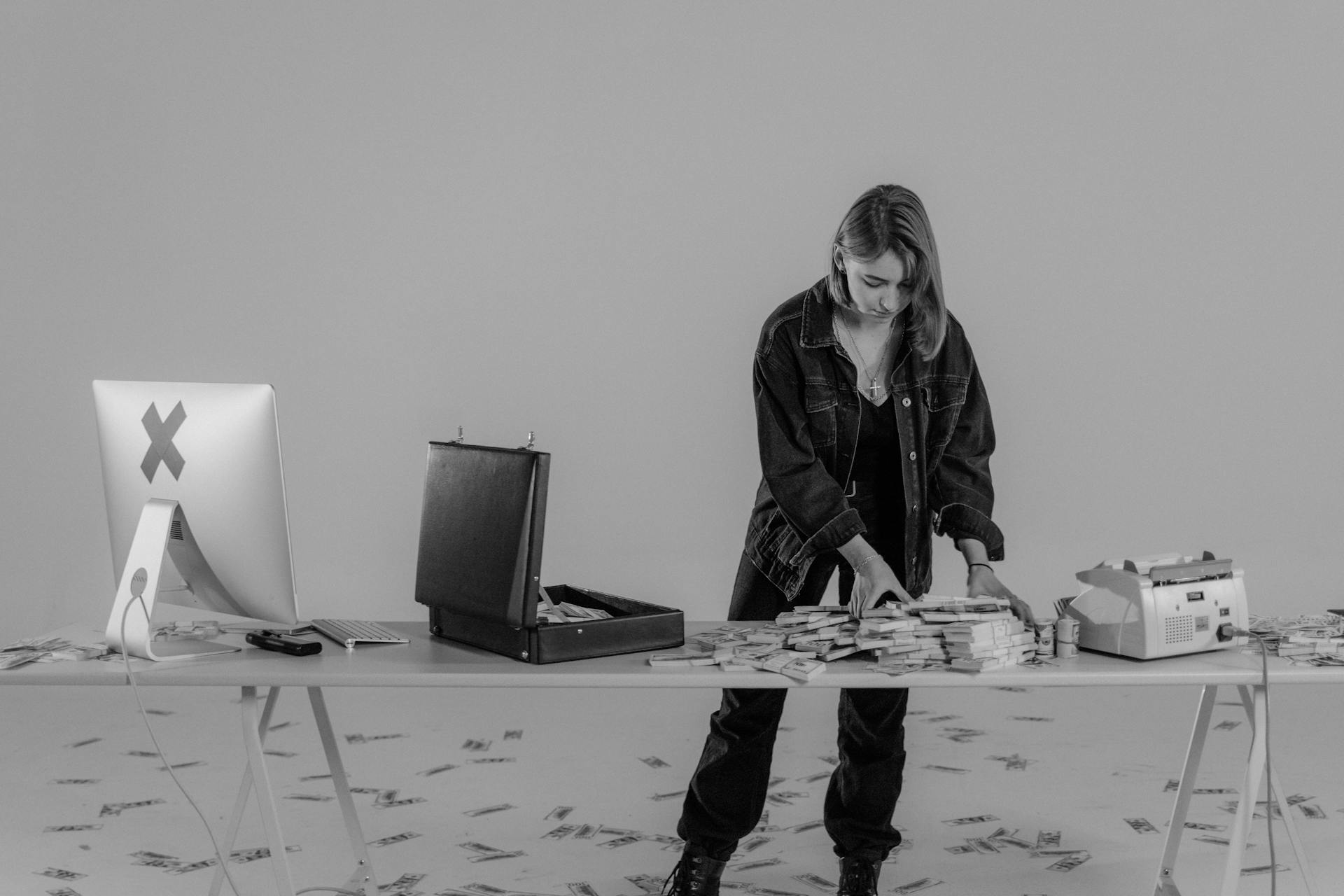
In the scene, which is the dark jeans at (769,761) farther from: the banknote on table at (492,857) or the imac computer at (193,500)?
the imac computer at (193,500)

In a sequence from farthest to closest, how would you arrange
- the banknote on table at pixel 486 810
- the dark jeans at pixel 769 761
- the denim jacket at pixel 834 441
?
1. the banknote on table at pixel 486 810
2. the dark jeans at pixel 769 761
3. the denim jacket at pixel 834 441

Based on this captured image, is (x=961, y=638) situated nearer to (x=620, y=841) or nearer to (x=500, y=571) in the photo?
(x=500, y=571)

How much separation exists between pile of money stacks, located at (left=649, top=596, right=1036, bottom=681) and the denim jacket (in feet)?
0.95

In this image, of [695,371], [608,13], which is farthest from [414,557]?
[608,13]

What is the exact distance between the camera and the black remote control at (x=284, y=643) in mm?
2521

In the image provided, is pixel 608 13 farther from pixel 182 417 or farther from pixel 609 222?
pixel 182 417

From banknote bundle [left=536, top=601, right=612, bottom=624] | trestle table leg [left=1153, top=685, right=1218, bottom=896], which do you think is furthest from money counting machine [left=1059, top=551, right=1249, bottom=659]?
banknote bundle [left=536, top=601, right=612, bottom=624]

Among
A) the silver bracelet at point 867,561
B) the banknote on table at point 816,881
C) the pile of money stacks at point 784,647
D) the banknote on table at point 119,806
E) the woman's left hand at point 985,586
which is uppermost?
the silver bracelet at point 867,561

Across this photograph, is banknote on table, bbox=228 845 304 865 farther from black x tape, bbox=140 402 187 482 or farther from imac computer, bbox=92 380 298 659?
black x tape, bbox=140 402 187 482

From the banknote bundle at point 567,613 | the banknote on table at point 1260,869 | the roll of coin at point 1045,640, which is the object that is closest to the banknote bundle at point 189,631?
the banknote bundle at point 567,613

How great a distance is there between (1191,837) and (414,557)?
3224 millimetres

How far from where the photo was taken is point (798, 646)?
2473 millimetres

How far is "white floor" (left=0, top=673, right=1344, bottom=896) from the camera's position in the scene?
129 inches

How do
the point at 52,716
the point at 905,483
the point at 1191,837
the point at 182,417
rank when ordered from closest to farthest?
the point at 182,417 → the point at 905,483 → the point at 1191,837 → the point at 52,716
